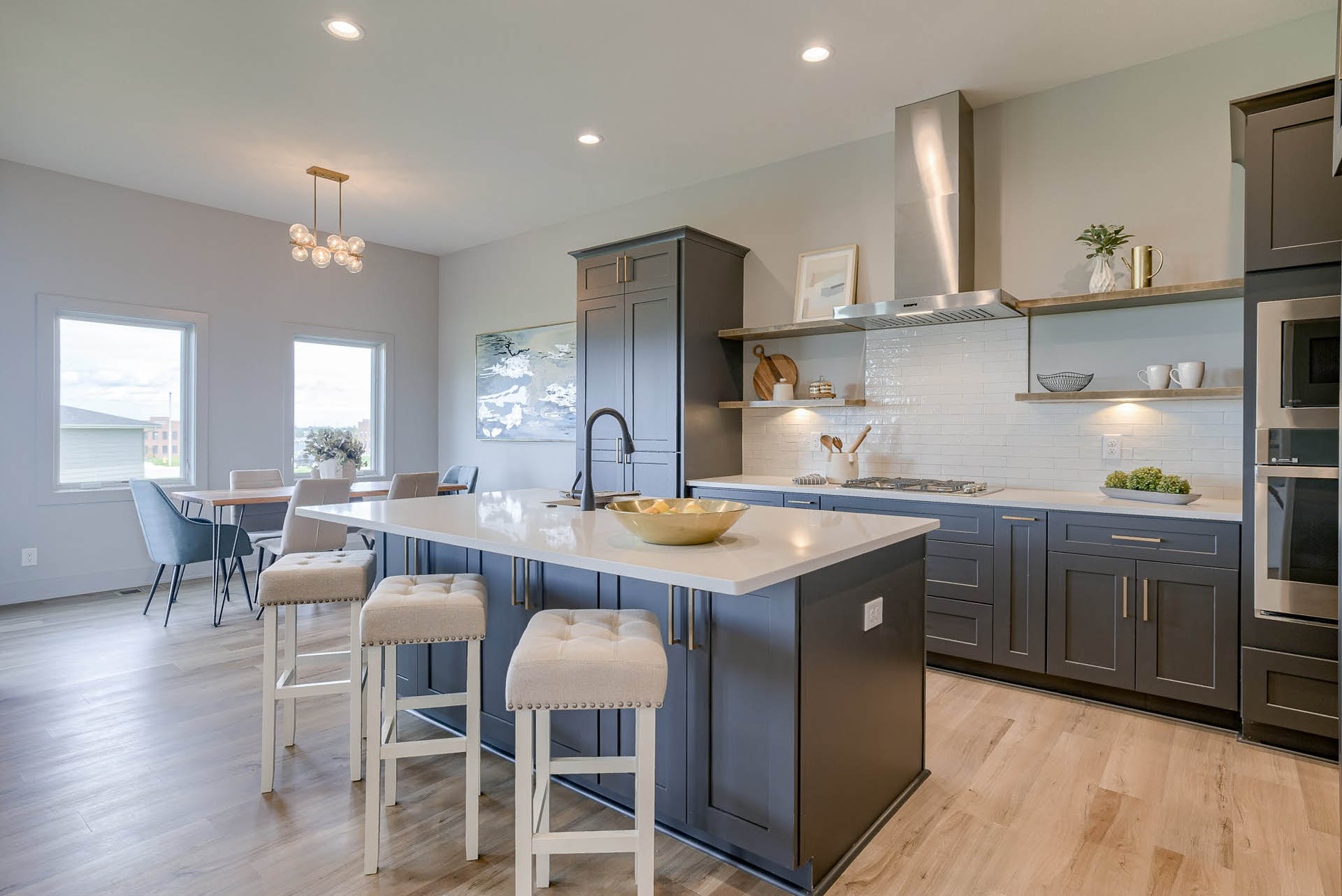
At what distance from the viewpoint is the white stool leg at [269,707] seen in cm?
230

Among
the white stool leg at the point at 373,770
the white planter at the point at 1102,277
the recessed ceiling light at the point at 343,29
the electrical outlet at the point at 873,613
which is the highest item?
the recessed ceiling light at the point at 343,29

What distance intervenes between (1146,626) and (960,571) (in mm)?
768

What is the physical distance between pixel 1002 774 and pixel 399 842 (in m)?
2.00

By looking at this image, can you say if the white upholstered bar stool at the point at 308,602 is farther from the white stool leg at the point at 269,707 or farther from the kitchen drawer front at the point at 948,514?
the kitchen drawer front at the point at 948,514

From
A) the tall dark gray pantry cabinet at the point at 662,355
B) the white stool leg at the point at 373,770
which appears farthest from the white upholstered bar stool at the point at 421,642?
the tall dark gray pantry cabinet at the point at 662,355

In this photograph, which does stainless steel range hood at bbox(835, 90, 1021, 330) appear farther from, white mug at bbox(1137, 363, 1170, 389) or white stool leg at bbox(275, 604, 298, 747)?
white stool leg at bbox(275, 604, 298, 747)

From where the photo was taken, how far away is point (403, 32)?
3.17 m

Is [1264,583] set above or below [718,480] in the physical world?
below

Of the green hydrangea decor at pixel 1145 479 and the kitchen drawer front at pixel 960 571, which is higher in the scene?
the green hydrangea decor at pixel 1145 479

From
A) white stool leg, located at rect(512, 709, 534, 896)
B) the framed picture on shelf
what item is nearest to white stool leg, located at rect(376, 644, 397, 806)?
white stool leg, located at rect(512, 709, 534, 896)

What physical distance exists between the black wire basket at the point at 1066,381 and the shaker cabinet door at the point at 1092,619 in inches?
35.0

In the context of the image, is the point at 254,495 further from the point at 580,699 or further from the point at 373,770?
the point at 580,699

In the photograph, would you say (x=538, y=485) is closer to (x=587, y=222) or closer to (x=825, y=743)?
(x=587, y=222)

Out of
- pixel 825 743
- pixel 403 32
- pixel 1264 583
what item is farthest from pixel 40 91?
pixel 1264 583
